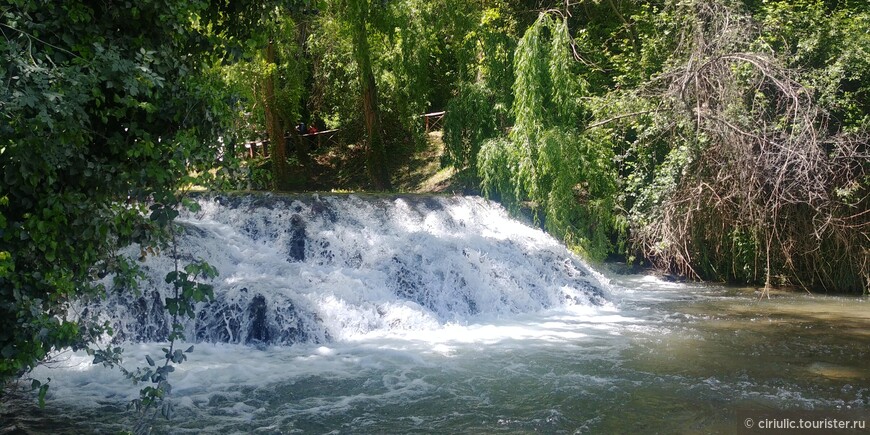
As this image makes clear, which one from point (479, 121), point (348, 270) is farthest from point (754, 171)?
point (348, 270)

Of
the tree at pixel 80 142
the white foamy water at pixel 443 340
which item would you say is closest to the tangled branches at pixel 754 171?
the white foamy water at pixel 443 340

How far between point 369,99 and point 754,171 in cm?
942

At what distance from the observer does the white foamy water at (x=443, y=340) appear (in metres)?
6.31

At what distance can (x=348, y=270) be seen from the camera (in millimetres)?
10906

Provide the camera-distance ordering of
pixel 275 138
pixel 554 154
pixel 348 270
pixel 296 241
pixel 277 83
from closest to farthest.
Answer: pixel 348 270 < pixel 296 241 < pixel 554 154 < pixel 277 83 < pixel 275 138

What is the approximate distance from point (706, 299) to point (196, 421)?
8.31 m

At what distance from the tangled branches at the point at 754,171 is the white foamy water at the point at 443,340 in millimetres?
804

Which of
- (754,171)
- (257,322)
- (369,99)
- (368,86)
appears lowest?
(257,322)

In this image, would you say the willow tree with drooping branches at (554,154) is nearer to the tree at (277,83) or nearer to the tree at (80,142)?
the tree at (277,83)

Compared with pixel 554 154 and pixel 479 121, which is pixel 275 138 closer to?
pixel 479 121

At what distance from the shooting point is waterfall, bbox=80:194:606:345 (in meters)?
9.06

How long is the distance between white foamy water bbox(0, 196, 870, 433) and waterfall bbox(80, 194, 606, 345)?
0.09 ft

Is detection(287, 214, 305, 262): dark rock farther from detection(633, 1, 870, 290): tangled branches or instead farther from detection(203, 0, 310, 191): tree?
detection(633, 1, 870, 290): tangled branches

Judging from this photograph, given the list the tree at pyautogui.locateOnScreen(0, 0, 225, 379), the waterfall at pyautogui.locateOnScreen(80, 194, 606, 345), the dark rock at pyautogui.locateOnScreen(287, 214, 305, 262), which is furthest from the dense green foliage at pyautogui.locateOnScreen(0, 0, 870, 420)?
the dark rock at pyautogui.locateOnScreen(287, 214, 305, 262)
